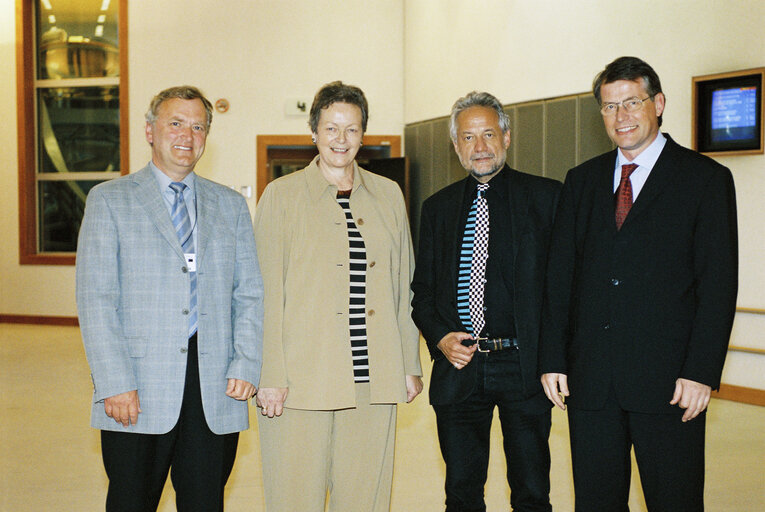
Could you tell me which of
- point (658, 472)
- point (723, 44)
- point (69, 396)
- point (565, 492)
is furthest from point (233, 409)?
point (723, 44)

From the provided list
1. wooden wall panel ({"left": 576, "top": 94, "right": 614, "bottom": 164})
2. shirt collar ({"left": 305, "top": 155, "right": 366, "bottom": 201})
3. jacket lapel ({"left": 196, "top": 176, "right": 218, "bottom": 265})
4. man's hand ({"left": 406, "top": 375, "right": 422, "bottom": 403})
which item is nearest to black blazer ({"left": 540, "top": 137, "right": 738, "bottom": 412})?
man's hand ({"left": 406, "top": 375, "right": 422, "bottom": 403})

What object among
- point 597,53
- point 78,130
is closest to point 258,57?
point 78,130

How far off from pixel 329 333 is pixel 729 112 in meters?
5.05

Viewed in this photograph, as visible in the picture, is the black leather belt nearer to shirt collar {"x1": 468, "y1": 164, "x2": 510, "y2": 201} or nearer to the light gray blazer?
shirt collar {"x1": 468, "y1": 164, "x2": 510, "y2": 201}

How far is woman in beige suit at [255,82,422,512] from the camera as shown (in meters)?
2.58

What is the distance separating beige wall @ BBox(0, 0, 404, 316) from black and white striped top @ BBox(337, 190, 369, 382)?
8.45 meters

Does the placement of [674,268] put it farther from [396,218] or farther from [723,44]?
[723,44]

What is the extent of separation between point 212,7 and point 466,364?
9607 mm

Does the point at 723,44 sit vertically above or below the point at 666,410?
above

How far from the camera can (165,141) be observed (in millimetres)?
2426

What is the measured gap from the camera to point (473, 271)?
2738mm

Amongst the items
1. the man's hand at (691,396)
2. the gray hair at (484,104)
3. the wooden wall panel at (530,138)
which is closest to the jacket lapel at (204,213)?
the gray hair at (484,104)

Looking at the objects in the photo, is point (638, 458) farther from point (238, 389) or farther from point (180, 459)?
point (180, 459)

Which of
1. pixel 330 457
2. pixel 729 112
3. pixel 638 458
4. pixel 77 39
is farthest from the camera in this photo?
pixel 77 39
